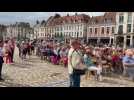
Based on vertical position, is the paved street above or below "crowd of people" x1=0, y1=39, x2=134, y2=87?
below

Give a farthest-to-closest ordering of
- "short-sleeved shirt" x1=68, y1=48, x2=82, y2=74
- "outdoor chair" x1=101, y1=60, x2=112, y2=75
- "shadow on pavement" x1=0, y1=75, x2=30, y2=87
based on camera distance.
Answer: "outdoor chair" x1=101, y1=60, x2=112, y2=75, "shadow on pavement" x1=0, y1=75, x2=30, y2=87, "short-sleeved shirt" x1=68, y1=48, x2=82, y2=74

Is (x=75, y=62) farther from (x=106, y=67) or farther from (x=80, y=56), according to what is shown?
(x=106, y=67)

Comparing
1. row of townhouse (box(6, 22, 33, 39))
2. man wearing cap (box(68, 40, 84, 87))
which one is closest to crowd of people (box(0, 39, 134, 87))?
man wearing cap (box(68, 40, 84, 87))

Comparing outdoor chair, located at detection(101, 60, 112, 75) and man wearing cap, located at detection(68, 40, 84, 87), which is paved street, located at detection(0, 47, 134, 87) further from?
man wearing cap, located at detection(68, 40, 84, 87)

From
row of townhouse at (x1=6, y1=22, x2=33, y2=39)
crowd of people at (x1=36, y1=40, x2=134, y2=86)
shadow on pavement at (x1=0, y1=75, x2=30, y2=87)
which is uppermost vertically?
row of townhouse at (x1=6, y1=22, x2=33, y2=39)

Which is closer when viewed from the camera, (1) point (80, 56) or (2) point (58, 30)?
(1) point (80, 56)

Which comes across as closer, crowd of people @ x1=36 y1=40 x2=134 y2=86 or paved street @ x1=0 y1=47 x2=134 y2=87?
paved street @ x1=0 y1=47 x2=134 y2=87

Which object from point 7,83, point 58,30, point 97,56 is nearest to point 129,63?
point 97,56

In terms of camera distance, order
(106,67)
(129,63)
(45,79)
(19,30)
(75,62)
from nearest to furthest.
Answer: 1. (75,62)
2. (19,30)
3. (45,79)
4. (129,63)
5. (106,67)

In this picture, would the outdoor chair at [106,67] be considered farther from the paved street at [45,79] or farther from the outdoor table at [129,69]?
the outdoor table at [129,69]

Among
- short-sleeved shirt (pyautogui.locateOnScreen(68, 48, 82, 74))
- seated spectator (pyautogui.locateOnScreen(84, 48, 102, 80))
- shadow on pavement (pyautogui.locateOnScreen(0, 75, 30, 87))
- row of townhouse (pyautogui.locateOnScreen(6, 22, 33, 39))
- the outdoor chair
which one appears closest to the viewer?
short-sleeved shirt (pyautogui.locateOnScreen(68, 48, 82, 74))
